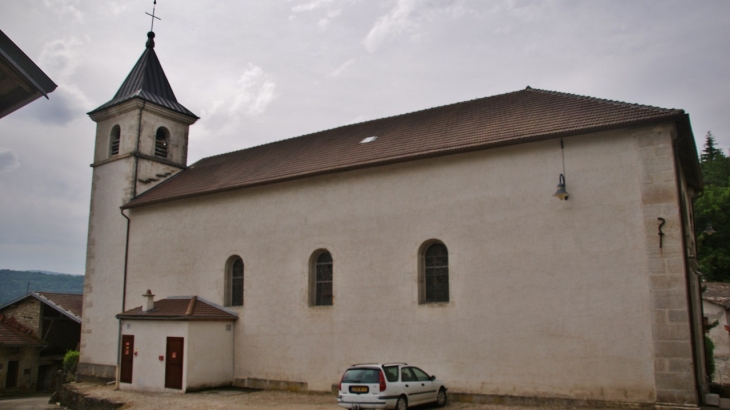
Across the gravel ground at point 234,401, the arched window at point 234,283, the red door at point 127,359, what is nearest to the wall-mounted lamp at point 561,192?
the gravel ground at point 234,401

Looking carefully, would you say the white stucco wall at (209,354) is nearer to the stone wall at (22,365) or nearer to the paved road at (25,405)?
the paved road at (25,405)

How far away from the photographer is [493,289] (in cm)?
1488

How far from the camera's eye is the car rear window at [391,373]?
→ 13.0 metres

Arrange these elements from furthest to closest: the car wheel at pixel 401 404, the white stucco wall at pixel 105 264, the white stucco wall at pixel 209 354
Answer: the white stucco wall at pixel 105 264
the white stucco wall at pixel 209 354
the car wheel at pixel 401 404

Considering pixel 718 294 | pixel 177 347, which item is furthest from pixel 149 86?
pixel 718 294

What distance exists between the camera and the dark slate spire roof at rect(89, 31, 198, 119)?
25984 millimetres

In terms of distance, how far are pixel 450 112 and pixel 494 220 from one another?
19.1 ft

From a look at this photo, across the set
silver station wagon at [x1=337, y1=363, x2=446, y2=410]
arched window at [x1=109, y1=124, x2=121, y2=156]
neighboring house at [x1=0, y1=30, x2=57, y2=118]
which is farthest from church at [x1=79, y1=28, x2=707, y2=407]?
neighboring house at [x1=0, y1=30, x2=57, y2=118]

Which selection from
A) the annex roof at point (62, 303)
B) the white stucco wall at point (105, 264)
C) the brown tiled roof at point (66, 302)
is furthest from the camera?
the brown tiled roof at point (66, 302)

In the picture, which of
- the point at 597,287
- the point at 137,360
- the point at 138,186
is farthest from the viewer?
the point at 138,186

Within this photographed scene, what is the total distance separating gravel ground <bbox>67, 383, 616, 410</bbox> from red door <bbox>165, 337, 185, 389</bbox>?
38 centimetres

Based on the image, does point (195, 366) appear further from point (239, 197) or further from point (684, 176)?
point (684, 176)

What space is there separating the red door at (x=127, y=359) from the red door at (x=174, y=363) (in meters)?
1.90

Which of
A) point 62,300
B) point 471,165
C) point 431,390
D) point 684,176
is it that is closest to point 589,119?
point 471,165
